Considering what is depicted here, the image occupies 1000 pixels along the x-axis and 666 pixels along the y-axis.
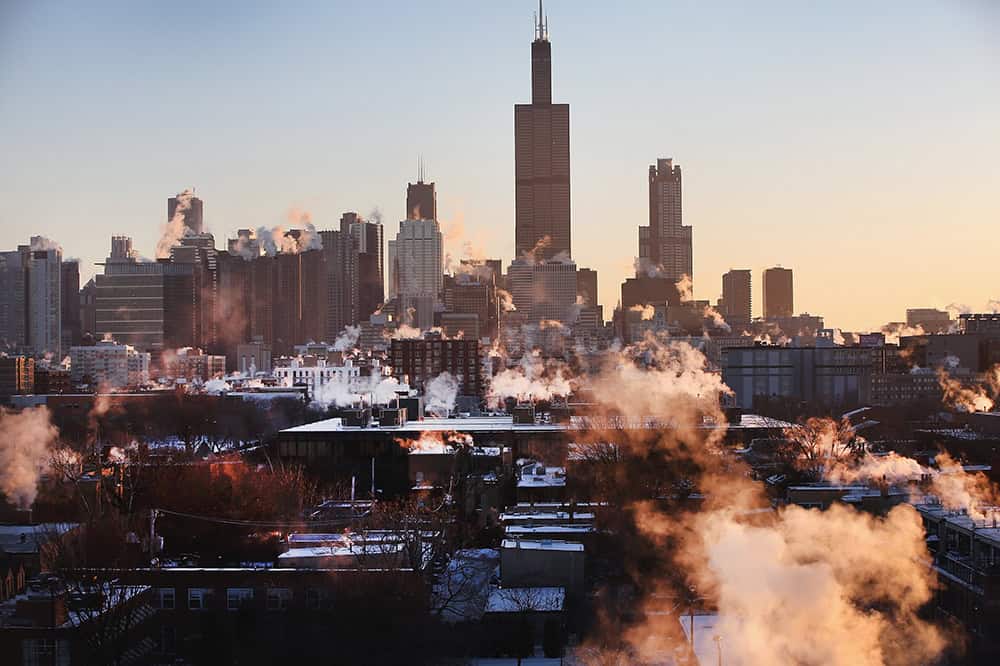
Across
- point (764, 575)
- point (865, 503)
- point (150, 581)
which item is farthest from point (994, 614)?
point (150, 581)

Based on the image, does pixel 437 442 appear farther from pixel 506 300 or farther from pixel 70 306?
pixel 506 300

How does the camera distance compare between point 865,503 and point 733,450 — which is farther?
point 733,450

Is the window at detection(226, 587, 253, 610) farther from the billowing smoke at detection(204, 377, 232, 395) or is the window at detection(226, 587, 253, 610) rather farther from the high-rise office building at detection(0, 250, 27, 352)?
the high-rise office building at detection(0, 250, 27, 352)

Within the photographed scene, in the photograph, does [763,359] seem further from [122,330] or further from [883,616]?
[122,330]

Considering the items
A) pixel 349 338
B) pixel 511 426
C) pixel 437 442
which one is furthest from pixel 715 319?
pixel 437 442

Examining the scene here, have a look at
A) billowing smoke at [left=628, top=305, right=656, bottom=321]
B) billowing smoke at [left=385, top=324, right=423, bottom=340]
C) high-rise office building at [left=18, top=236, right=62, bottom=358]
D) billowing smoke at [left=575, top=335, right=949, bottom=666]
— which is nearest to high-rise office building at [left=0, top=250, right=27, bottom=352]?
high-rise office building at [left=18, top=236, right=62, bottom=358]

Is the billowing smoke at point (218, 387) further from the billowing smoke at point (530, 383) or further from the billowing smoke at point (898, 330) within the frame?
the billowing smoke at point (898, 330)
